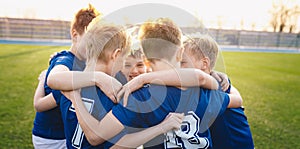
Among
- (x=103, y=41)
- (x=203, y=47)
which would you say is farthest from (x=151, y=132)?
(x=203, y=47)

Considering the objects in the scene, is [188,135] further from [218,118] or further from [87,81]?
[87,81]

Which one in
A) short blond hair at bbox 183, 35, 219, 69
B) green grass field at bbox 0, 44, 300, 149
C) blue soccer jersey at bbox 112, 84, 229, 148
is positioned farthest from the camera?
green grass field at bbox 0, 44, 300, 149

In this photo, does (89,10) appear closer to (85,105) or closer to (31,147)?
(85,105)

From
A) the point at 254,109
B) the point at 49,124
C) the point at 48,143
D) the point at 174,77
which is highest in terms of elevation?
the point at 174,77

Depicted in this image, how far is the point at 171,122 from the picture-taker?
1368 mm

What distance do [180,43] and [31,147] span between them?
108 inches

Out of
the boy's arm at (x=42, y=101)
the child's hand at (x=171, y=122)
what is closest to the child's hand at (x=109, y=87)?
the child's hand at (x=171, y=122)

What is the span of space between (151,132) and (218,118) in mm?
491

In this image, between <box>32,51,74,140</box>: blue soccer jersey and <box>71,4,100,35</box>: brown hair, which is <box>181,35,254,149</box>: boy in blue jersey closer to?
<box>71,4,100,35</box>: brown hair

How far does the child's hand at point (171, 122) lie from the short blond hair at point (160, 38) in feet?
0.85

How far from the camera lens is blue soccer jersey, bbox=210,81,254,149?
1.75 metres

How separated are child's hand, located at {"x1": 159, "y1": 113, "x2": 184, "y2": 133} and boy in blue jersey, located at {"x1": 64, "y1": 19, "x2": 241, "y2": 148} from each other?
0.07 ft

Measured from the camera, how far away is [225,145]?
1801 millimetres

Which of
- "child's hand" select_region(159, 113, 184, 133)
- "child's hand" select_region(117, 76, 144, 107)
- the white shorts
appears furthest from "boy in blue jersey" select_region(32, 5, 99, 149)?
"child's hand" select_region(159, 113, 184, 133)
